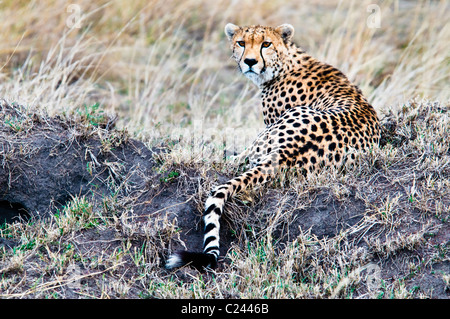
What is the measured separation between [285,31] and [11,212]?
2.34m

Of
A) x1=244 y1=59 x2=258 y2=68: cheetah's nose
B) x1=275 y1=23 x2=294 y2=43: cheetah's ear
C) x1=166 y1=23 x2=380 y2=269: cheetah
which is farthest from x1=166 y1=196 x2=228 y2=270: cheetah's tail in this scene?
x1=275 y1=23 x2=294 y2=43: cheetah's ear

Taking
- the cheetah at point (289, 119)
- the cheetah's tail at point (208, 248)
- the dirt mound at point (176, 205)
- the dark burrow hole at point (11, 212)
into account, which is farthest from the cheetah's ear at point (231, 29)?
the dark burrow hole at point (11, 212)

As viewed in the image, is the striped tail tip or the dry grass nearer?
the dry grass

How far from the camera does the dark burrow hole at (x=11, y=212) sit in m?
3.60

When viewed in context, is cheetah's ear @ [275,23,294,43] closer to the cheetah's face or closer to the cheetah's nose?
the cheetah's face

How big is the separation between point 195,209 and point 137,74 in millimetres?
3167

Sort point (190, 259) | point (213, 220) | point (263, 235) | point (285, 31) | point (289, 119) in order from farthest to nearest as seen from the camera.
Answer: point (285, 31), point (289, 119), point (263, 235), point (213, 220), point (190, 259)

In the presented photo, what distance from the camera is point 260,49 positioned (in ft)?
14.0

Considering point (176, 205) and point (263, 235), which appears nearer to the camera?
point (263, 235)

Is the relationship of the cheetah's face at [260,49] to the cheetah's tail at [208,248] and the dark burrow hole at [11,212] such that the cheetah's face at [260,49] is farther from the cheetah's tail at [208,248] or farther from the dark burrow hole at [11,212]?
the dark burrow hole at [11,212]

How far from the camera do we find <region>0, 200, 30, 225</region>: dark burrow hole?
11.8ft

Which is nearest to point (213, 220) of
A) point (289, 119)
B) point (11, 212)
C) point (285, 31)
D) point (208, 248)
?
point (208, 248)

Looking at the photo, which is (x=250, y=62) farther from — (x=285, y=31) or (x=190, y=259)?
(x=190, y=259)

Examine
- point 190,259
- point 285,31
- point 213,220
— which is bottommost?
point 190,259
